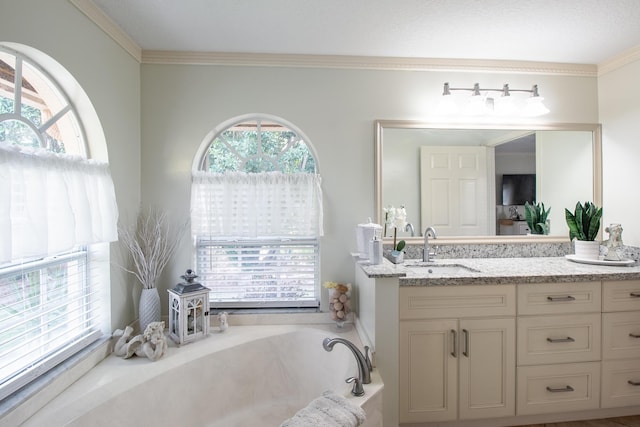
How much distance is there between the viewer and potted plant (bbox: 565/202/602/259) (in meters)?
2.26

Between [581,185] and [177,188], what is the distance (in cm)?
300

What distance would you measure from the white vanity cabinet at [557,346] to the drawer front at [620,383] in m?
0.08

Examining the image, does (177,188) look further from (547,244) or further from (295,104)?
(547,244)

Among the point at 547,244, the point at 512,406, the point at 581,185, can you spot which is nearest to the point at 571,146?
the point at 581,185

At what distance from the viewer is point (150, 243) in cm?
216

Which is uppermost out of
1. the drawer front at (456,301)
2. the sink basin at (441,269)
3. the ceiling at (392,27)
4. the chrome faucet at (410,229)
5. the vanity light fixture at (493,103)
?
the ceiling at (392,27)

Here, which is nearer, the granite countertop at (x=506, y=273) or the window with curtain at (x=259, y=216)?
the granite countertop at (x=506, y=273)

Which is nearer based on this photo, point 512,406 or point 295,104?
point 512,406

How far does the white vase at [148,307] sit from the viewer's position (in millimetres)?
2033

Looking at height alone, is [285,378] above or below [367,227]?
below

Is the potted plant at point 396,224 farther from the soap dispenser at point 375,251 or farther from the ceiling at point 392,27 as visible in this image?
the ceiling at point 392,27

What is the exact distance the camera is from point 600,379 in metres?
1.96

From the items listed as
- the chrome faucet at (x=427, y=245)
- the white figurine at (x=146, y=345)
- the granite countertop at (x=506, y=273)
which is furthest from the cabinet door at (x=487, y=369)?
the white figurine at (x=146, y=345)

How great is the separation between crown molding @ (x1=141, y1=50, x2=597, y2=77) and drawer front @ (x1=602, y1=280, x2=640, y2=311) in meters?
1.54
